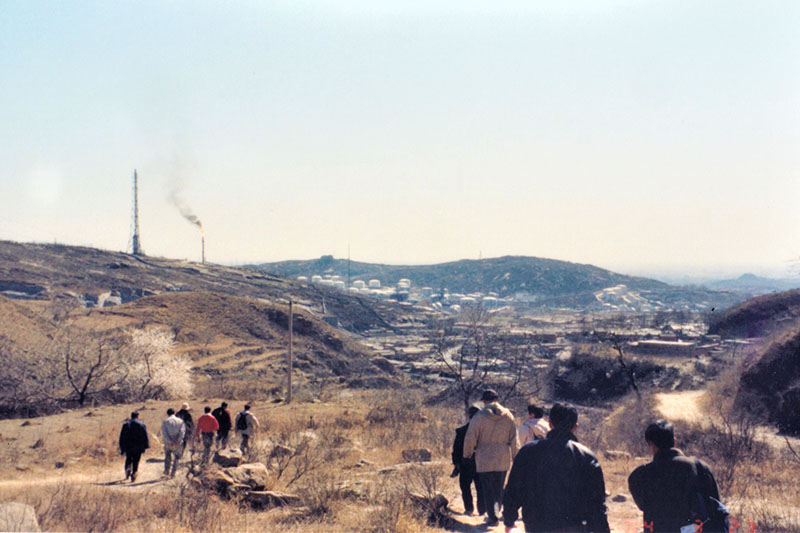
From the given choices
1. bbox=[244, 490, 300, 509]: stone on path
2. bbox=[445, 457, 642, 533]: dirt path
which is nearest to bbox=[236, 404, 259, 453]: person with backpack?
bbox=[244, 490, 300, 509]: stone on path

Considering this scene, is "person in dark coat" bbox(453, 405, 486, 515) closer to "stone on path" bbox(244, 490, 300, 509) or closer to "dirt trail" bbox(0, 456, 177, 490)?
"stone on path" bbox(244, 490, 300, 509)

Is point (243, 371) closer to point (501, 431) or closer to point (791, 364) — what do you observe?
point (791, 364)

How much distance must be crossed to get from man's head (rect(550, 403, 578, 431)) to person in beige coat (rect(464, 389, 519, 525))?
2.21 metres

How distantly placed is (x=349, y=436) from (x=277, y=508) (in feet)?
27.2

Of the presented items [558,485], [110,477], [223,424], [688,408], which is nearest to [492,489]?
[558,485]

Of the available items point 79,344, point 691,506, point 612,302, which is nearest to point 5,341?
point 79,344

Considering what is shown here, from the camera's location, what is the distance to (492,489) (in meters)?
6.00

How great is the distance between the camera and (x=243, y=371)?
42.8 metres

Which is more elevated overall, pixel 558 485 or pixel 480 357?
pixel 558 485

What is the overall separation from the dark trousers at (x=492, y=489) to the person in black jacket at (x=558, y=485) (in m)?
2.44

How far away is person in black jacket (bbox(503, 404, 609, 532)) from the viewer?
3479 millimetres

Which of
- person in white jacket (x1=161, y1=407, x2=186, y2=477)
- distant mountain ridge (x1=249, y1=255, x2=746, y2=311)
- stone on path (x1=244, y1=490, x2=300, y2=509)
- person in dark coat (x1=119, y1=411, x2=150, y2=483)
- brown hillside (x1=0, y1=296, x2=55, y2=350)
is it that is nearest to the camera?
stone on path (x1=244, y1=490, x2=300, y2=509)

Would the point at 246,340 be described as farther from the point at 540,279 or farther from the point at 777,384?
the point at 540,279

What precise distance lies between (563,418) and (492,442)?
8.10ft
